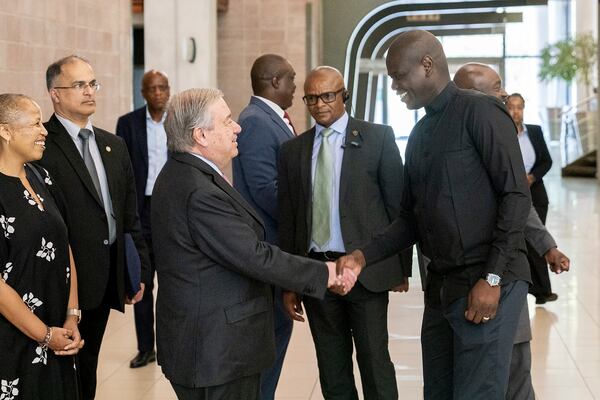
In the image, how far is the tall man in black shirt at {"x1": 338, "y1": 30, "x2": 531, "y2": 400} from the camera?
132 inches

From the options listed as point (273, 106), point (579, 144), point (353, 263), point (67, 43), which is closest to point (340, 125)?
point (273, 106)

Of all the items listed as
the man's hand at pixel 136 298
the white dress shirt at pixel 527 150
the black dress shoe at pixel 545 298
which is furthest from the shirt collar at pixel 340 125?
the black dress shoe at pixel 545 298

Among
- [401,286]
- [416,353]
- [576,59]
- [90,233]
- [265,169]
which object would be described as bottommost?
[416,353]

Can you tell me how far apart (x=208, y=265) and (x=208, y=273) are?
0.02 meters

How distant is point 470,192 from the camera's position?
3418 millimetres

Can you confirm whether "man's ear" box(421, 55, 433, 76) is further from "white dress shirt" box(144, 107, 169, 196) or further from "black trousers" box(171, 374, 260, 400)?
"white dress shirt" box(144, 107, 169, 196)

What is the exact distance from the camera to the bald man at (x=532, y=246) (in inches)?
162

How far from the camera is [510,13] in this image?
322 inches

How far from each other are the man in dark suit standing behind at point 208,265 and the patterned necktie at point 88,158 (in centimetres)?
119

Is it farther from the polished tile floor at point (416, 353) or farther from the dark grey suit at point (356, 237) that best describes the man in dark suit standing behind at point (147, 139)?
the dark grey suit at point (356, 237)

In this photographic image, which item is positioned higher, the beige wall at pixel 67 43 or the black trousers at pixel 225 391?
the beige wall at pixel 67 43

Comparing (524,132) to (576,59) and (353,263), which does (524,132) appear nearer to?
(353,263)

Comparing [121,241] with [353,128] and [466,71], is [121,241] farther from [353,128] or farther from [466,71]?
[466,71]

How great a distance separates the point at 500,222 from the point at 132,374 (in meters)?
3.26
